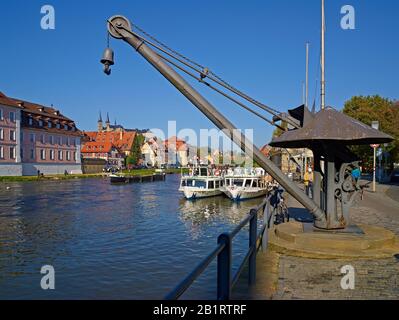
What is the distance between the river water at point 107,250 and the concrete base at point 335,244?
208cm

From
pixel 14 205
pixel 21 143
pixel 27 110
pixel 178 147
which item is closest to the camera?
pixel 14 205

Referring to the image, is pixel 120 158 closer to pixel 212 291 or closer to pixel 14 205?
pixel 14 205

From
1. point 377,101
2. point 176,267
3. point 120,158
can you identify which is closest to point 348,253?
point 176,267

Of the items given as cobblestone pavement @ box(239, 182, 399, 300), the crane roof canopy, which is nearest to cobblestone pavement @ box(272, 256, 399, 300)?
cobblestone pavement @ box(239, 182, 399, 300)

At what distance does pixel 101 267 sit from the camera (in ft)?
42.0

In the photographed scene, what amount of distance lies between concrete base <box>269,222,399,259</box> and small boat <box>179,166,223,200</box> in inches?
1198

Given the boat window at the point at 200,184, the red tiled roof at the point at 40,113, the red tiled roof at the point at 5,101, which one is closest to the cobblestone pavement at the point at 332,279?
the boat window at the point at 200,184

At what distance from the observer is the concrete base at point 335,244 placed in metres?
8.00

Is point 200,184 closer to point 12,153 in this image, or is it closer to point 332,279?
point 332,279

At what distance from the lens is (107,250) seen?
15.3m

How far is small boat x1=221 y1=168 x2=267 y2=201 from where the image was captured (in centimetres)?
3767

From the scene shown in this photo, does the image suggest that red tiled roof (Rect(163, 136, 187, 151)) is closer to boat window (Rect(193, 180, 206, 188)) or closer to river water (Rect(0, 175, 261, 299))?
boat window (Rect(193, 180, 206, 188))

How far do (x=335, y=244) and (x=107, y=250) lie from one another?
31.5 feet

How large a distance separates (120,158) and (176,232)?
11181 cm
